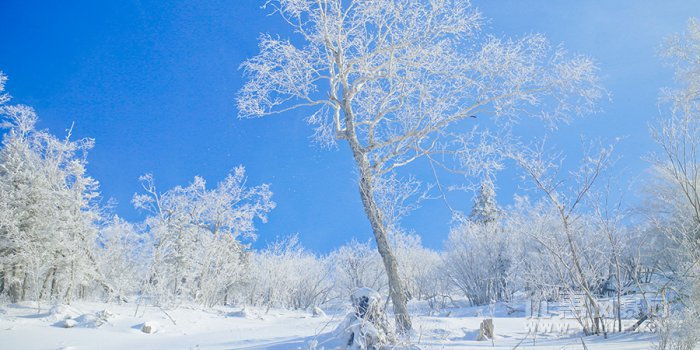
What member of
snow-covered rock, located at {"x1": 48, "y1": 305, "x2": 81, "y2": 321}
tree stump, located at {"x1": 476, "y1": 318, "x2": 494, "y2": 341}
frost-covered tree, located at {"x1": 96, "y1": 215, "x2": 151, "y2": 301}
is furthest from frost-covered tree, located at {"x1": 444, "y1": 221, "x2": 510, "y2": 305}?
snow-covered rock, located at {"x1": 48, "y1": 305, "x2": 81, "y2": 321}

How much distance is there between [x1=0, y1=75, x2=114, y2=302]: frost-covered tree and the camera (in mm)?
15180

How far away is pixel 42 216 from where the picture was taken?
53.2 ft

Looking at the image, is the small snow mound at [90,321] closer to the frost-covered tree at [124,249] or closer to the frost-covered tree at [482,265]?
the frost-covered tree at [124,249]

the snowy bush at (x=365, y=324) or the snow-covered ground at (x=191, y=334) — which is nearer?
the snowy bush at (x=365, y=324)

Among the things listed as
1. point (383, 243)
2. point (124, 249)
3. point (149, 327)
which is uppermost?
point (124, 249)

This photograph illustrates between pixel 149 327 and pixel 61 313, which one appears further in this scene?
pixel 61 313

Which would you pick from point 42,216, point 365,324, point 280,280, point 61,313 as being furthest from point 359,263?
point 365,324

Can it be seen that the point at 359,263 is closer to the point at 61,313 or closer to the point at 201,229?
the point at 201,229

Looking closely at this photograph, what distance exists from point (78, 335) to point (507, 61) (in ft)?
34.8

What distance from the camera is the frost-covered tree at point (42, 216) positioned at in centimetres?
1518

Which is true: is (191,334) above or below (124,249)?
below

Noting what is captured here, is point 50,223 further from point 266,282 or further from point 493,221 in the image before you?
point 493,221

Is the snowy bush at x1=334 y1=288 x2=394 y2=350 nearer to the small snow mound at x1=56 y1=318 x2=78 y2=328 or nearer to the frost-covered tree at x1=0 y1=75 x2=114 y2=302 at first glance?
the small snow mound at x1=56 y1=318 x2=78 y2=328

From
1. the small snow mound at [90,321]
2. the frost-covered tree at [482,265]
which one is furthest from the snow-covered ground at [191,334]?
the frost-covered tree at [482,265]
